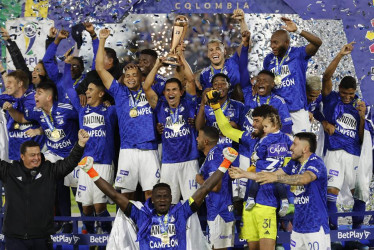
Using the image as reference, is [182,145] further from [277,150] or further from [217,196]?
[277,150]

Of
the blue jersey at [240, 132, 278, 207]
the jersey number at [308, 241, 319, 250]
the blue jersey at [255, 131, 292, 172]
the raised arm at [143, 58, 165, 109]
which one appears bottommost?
the jersey number at [308, 241, 319, 250]

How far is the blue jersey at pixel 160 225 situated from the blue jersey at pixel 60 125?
2006 mm

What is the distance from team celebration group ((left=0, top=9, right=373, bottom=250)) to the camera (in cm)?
675

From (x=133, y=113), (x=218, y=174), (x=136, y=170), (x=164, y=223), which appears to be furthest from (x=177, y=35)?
(x=164, y=223)

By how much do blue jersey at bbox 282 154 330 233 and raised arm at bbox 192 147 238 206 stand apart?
667 millimetres

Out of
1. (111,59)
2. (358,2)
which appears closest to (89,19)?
(111,59)

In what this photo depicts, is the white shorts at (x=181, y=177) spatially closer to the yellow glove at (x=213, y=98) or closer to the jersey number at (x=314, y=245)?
the yellow glove at (x=213, y=98)

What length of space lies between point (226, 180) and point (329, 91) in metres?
1.98

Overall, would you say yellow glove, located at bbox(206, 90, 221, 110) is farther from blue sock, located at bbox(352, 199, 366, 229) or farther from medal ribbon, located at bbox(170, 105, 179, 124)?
blue sock, located at bbox(352, 199, 366, 229)

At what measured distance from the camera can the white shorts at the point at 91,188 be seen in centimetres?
812

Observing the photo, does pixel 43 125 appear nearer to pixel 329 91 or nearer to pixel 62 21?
pixel 62 21

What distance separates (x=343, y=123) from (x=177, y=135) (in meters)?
2.04

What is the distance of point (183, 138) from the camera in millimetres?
7902

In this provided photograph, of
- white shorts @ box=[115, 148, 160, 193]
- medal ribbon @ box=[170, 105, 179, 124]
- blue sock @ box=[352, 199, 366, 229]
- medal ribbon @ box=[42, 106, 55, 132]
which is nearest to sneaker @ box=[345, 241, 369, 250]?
blue sock @ box=[352, 199, 366, 229]
